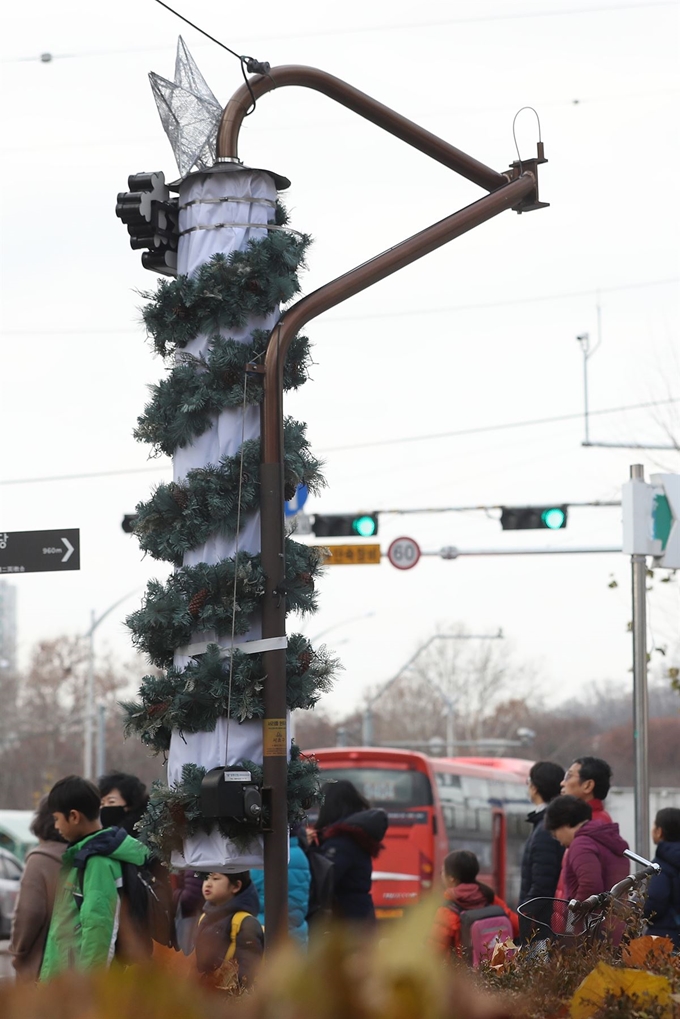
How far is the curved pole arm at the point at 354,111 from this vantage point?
21.4 ft

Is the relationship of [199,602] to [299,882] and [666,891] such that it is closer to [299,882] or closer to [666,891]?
[299,882]

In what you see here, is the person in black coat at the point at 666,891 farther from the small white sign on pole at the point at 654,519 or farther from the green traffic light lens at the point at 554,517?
the green traffic light lens at the point at 554,517

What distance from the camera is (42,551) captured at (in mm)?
8031

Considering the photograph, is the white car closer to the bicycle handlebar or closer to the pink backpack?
the pink backpack

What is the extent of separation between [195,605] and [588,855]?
2.99 meters

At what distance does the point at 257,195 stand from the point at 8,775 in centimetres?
7461

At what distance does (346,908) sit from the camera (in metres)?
8.91

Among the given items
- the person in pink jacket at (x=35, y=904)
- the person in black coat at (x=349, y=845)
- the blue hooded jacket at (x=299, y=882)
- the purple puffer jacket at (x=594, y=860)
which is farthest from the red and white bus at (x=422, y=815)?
the person in pink jacket at (x=35, y=904)

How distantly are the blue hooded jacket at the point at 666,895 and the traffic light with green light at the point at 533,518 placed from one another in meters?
13.5

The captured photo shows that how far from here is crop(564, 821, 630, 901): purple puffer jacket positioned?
773 cm

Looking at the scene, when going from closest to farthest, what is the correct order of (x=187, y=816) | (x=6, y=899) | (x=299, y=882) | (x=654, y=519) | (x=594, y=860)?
(x=187, y=816)
(x=594, y=860)
(x=299, y=882)
(x=654, y=519)
(x=6, y=899)

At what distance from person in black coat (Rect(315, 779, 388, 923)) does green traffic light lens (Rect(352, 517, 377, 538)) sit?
12953 mm

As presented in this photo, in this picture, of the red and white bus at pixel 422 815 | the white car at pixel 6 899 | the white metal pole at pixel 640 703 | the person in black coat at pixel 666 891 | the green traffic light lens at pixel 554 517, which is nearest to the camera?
the person in black coat at pixel 666 891

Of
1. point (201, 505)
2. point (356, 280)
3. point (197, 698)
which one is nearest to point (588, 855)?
point (197, 698)
